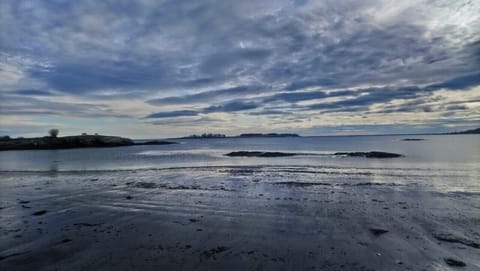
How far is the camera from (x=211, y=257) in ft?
21.4

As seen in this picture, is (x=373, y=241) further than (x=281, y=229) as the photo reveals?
No

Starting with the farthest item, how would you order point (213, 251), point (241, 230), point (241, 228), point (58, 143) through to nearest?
1. point (58, 143)
2. point (241, 228)
3. point (241, 230)
4. point (213, 251)

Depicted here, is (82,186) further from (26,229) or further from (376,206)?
(376,206)

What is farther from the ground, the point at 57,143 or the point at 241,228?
the point at 57,143

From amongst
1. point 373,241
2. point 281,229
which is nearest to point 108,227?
point 281,229

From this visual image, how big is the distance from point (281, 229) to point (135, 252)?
4289mm

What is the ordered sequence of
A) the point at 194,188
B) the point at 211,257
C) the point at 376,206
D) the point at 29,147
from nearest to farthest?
the point at 211,257 → the point at 376,206 → the point at 194,188 → the point at 29,147

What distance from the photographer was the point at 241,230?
8.58 m

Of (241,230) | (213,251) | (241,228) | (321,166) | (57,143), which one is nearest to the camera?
(213,251)

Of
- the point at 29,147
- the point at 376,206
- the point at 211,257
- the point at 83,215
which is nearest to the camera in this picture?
the point at 211,257

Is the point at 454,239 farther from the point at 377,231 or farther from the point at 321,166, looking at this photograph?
the point at 321,166

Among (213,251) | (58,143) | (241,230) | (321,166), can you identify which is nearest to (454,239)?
(241,230)

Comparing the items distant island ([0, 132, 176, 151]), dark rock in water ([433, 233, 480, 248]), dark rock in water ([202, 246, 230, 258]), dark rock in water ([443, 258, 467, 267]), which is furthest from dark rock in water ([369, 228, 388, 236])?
distant island ([0, 132, 176, 151])

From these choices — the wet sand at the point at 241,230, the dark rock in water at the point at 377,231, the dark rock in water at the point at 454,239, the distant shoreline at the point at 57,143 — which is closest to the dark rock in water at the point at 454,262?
the wet sand at the point at 241,230
